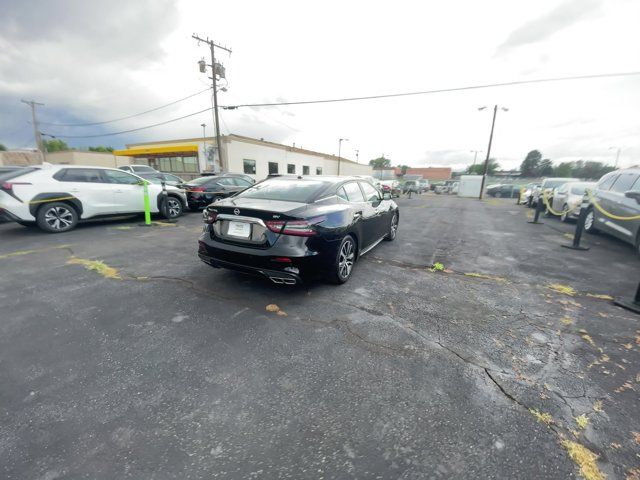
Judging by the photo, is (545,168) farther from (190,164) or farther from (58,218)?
(58,218)

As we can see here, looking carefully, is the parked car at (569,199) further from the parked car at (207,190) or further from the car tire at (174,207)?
the car tire at (174,207)

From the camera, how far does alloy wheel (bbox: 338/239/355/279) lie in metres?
3.84

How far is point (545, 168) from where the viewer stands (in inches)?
3388

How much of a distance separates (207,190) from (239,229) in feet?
24.9

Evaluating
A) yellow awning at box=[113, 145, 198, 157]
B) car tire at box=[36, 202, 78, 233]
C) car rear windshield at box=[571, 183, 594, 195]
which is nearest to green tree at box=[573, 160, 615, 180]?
car rear windshield at box=[571, 183, 594, 195]

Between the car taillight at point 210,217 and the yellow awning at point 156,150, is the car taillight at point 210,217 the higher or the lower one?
the lower one

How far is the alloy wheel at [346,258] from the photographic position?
384 centimetres

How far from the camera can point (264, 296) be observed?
3.55 meters

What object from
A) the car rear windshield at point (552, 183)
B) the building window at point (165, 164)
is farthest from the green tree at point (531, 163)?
the building window at point (165, 164)

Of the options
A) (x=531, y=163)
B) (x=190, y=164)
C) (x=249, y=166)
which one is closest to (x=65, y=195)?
(x=249, y=166)

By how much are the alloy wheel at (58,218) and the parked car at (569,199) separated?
1418cm

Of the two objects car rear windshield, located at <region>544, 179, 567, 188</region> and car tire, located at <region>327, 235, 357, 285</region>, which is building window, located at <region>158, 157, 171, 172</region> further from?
car rear windshield, located at <region>544, 179, 567, 188</region>

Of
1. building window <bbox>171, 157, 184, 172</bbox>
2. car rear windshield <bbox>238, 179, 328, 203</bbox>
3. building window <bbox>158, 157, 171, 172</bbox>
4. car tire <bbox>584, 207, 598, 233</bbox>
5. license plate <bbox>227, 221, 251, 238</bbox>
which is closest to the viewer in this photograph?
license plate <bbox>227, 221, 251, 238</bbox>

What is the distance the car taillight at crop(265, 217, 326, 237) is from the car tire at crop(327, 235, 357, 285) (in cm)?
60
